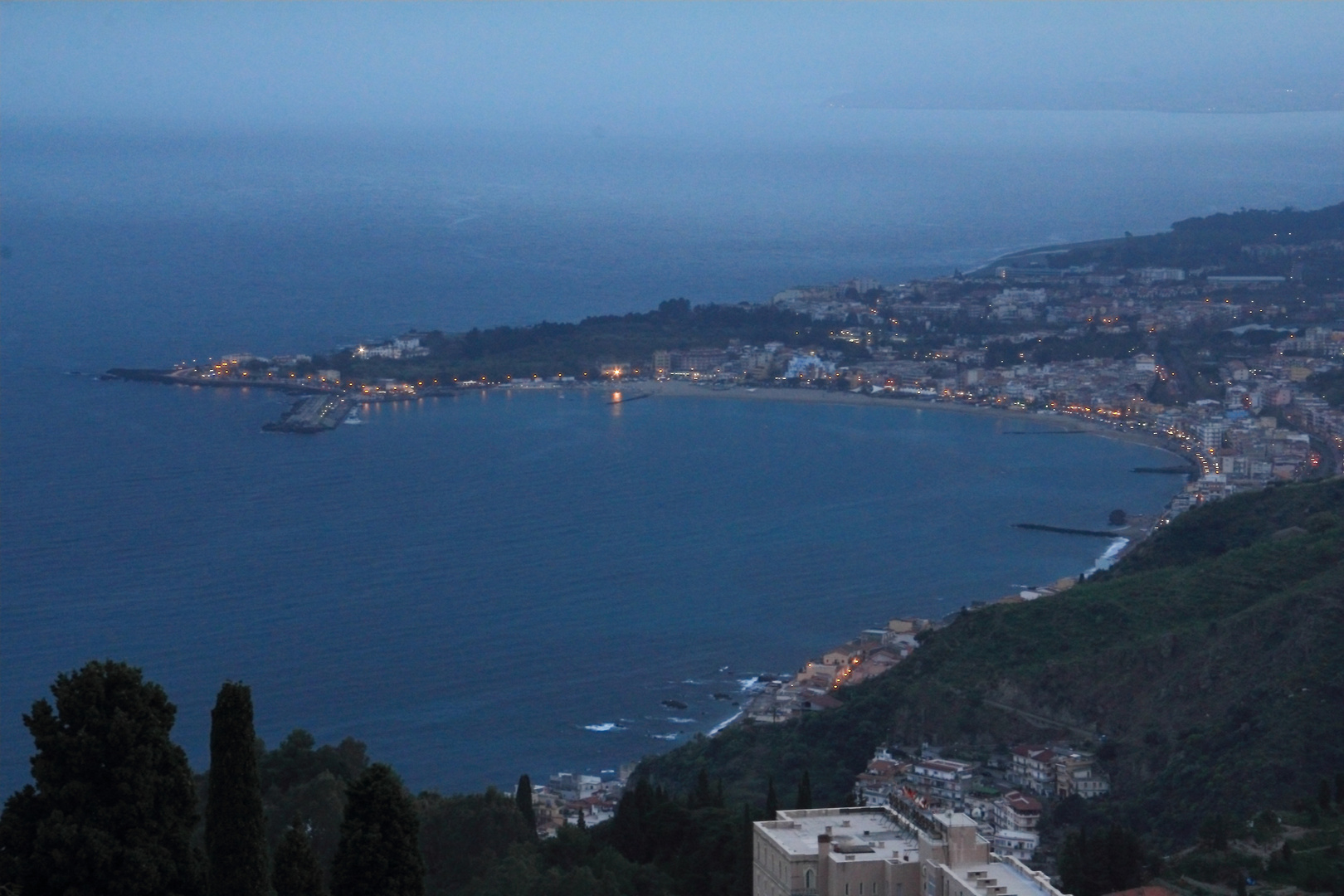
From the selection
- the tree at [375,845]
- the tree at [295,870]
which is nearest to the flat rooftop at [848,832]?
the tree at [375,845]

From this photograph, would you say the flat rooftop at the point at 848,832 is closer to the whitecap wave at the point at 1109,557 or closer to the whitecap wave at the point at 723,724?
the whitecap wave at the point at 723,724

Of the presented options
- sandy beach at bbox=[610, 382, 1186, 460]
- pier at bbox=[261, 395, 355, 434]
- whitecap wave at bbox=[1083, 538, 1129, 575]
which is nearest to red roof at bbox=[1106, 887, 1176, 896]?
whitecap wave at bbox=[1083, 538, 1129, 575]

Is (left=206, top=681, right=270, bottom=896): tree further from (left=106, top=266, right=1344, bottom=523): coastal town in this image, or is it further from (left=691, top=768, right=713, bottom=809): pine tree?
(left=106, top=266, right=1344, bottom=523): coastal town

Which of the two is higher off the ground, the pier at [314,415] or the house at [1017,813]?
the pier at [314,415]

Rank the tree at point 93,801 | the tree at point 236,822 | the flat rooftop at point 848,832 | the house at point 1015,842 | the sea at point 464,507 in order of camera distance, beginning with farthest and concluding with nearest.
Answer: the sea at point 464,507
the house at point 1015,842
the flat rooftop at point 848,832
the tree at point 236,822
the tree at point 93,801

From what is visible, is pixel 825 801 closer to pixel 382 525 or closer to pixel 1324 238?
pixel 382 525

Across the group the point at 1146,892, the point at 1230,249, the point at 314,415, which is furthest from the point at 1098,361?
the point at 1146,892

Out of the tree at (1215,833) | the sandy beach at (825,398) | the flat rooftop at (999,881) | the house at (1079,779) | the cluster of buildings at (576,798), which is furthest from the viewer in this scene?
the sandy beach at (825,398)
